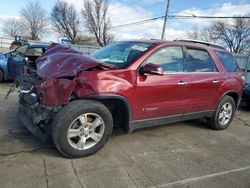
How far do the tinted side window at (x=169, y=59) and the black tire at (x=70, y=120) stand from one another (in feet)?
3.71

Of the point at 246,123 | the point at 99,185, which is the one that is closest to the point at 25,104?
the point at 99,185

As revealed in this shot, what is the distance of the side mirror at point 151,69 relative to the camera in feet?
12.7

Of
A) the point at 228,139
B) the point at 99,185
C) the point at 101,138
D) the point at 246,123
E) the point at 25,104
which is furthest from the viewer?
the point at 246,123

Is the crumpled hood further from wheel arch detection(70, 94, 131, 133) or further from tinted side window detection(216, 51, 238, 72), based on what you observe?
tinted side window detection(216, 51, 238, 72)

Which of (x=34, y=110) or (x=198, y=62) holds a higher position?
(x=198, y=62)

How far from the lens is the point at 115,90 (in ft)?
12.3

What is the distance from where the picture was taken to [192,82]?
4.72 metres

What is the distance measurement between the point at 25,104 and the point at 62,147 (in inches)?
45.9

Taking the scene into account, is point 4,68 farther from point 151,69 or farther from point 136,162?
point 136,162

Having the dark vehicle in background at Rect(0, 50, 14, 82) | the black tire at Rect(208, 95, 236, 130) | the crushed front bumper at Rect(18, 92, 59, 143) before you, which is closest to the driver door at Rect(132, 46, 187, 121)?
the black tire at Rect(208, 95, 236, 130)

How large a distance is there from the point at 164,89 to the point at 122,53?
0.91 meters

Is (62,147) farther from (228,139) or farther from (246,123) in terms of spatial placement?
(246,123)

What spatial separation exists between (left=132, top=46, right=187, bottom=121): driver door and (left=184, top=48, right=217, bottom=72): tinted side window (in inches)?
7.2

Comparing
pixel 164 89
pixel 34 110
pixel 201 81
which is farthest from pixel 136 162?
pixel 201 81
